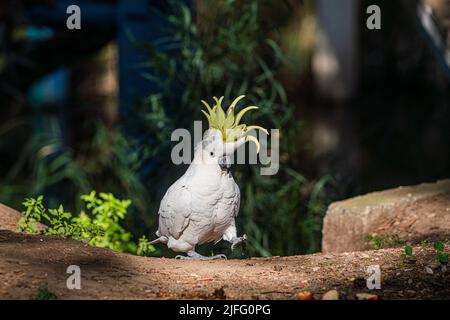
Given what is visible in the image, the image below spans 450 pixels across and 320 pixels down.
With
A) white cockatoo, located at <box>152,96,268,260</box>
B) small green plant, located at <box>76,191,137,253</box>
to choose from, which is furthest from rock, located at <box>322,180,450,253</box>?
small green plant, located at <box>76,191,137,253</box>

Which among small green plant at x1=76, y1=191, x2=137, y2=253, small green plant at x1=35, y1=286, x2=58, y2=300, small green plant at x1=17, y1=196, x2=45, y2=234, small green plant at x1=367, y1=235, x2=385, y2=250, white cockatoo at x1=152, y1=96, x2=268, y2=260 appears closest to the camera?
small green plant at x1=35, y1=286, x2=58, y2=300

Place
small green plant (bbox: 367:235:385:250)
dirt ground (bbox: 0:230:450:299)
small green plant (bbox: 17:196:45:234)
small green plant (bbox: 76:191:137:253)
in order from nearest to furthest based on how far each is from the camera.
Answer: dirt ground (bbox: 0:230:450:299) < small green plant (bbox: 17:196:45:234) < small green plant (bbox: 367:235:385:250) < small green plant (bbox: 76:191:137:253)

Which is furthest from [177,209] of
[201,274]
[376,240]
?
[376,240]

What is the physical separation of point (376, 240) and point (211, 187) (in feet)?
3.16

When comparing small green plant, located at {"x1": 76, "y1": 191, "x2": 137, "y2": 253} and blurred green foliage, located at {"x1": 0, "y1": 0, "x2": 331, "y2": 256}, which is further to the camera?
blurred green foliage, located at {"x1": 0, "y1": 0, "x2": 331, "y2": 256}

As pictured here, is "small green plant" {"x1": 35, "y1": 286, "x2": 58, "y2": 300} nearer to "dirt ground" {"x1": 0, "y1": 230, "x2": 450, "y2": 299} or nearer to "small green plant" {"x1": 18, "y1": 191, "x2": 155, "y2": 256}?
"dirt ground" {"x1": 0, "y1": 230, "x2": 450, "y2": 299}

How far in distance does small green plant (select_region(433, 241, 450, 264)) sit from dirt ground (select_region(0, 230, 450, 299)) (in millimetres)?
30

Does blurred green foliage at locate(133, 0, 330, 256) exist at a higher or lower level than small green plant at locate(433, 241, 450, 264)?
higher

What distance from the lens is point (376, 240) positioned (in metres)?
3.76

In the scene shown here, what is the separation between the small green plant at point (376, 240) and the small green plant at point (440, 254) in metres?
0.51

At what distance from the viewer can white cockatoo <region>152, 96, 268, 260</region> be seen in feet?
10.5

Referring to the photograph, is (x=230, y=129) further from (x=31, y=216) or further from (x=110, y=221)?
(x=110, y=221)

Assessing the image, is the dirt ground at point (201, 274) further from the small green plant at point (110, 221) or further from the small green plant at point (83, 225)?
the small green plant at point (110, 221)
